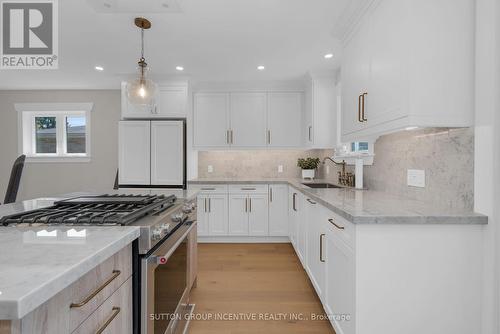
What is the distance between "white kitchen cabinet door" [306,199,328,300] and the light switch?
67 cm


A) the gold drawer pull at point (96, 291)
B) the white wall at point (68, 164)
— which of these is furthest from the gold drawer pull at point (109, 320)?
the white wall at point (68, 164)

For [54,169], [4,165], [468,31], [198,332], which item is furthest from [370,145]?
[4,165]

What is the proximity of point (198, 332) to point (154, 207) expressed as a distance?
3.77 feet

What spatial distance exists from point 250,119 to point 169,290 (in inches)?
126

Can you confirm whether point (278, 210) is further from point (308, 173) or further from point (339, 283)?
point (339, 283)

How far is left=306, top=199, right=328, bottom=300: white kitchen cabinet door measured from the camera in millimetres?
2135

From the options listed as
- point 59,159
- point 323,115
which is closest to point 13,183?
point 59,159

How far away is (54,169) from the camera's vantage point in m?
4.93

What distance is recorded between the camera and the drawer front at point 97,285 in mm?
764

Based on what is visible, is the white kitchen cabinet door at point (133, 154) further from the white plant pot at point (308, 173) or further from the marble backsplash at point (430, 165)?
the marble backsplash at point (430, 165)

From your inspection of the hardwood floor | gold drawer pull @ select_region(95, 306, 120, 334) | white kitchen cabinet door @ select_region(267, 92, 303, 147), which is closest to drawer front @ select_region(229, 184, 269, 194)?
white kitchen cabinet door @ select_region(267, 92, 303, 147)

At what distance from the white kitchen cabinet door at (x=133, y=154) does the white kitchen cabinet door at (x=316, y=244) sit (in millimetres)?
2551

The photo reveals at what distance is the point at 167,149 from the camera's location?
4.04 m

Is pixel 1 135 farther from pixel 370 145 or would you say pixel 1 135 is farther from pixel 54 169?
pixel 370 145
